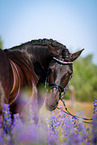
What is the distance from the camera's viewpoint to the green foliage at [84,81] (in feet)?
117

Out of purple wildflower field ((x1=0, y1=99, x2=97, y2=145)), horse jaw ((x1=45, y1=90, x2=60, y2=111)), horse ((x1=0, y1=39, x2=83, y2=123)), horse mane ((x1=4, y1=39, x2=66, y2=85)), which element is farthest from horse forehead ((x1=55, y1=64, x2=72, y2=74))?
purple wildflower field ((x1=0, y1=99, x2=97, y2=145))

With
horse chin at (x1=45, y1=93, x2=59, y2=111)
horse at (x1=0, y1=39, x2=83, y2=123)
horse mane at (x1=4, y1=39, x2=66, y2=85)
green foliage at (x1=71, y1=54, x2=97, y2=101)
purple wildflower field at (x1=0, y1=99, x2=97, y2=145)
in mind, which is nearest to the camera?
purple wildflower field at (x1=0, y1=99, x2=97, y2=145)

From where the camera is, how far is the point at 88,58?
2000 inches

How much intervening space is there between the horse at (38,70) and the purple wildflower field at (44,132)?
1.59ft

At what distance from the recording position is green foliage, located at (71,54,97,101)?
117 feet

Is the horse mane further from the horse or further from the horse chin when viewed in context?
the horse chin

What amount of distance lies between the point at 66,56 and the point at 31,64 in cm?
95

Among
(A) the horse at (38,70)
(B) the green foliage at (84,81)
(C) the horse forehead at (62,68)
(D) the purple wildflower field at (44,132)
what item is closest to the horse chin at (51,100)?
(A) the horse at (38,70)

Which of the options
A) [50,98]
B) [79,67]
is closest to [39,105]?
[50,98]

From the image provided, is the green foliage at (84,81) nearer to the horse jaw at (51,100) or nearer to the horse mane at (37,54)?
the horse mane at (37,54)

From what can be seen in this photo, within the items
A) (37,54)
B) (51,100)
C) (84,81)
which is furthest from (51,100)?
(84,81)

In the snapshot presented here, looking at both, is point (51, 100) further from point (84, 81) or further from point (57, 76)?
point (84, 81)

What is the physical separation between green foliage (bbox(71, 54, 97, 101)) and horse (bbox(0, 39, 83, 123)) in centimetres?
2921

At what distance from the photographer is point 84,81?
1485 inches
